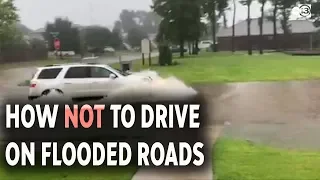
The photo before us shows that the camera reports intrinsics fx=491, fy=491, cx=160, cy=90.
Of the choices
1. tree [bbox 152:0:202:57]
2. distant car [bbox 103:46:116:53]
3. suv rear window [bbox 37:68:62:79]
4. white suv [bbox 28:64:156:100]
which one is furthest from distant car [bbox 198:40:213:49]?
suv rear window [bbox 37:68:62:79]

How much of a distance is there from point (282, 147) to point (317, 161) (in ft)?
3.41

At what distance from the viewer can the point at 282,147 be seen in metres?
7.51

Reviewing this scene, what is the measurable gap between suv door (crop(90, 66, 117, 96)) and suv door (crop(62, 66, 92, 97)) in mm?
105

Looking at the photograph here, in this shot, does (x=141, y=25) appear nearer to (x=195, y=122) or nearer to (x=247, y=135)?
(x=247, y=135)

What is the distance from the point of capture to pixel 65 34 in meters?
9.30

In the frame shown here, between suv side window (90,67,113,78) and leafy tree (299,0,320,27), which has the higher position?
leafy tree (299,0,320,27)

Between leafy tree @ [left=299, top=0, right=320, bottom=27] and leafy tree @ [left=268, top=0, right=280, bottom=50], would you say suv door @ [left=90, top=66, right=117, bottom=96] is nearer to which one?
leafy tree @ [left=299, top=0, right=320, bottom=27]

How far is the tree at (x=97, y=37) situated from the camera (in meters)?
9.31

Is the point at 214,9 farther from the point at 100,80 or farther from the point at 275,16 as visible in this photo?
the point at 275,16

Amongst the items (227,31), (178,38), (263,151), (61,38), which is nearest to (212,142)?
(263,151)

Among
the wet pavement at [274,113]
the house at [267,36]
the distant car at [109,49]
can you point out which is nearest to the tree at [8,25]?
the distant car at [109,49]

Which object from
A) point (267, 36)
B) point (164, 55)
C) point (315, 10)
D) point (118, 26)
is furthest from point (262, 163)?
point (267, 36)

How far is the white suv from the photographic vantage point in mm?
9327

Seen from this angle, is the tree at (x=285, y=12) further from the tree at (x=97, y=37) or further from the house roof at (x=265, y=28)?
the tree at (x=97, y=37)
